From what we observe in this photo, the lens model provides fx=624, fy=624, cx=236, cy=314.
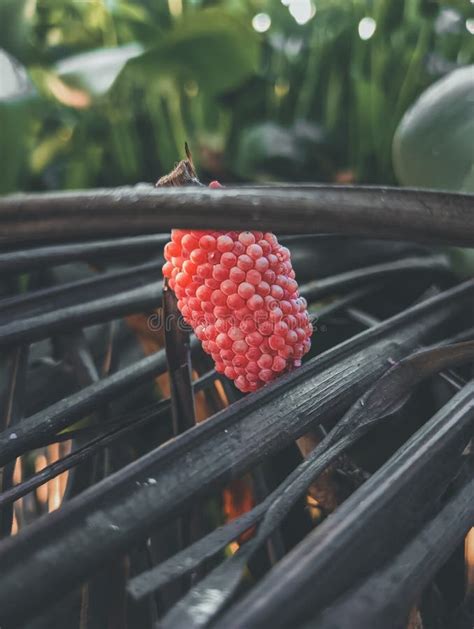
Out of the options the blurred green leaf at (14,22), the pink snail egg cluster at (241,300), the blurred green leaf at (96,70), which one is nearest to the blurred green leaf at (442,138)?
the pink snail egg cluster at (241,300)

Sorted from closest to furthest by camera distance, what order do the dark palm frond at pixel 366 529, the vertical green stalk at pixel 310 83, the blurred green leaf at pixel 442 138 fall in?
1. the dark palm frond at pixel 366 529
2. the blurred green leaf at pixel 442 138
3. the vertical green stalk at pixel 310 83

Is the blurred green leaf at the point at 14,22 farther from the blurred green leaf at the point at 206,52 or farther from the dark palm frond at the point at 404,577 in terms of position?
the dark palm frond at the point at 404,577

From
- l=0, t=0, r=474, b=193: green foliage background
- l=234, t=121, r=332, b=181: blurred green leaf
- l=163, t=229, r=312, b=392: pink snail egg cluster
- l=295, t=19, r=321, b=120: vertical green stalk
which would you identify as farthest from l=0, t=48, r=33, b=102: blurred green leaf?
l=163, t=229, r=312, b=392: pink snail egg cluster

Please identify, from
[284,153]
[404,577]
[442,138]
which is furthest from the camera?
[284,153]

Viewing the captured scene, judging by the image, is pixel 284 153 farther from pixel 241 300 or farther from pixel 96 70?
pixel 241 300

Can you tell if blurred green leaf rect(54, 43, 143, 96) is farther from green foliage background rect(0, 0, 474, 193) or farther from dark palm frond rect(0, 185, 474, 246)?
dark palm frond rect(0, 185, 474, 246)

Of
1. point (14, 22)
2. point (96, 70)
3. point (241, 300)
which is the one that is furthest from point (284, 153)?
point (241, 300)

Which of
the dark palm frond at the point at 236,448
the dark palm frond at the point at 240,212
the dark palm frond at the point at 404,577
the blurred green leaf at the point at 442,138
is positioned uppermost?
the blurred green leaf at the point at 442,138
